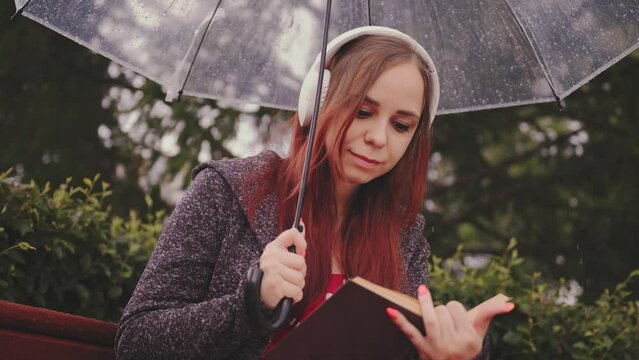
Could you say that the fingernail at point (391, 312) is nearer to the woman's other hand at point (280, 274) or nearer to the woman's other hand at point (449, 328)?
the woman's other hand at point (449, 328)

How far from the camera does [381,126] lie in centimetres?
219

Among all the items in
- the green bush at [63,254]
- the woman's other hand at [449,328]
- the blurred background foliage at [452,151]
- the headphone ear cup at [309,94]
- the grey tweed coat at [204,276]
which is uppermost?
the headphone ear cup at [309,94]

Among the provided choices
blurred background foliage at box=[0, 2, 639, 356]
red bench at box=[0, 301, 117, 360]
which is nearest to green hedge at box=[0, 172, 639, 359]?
red bench at box=[0, 301, 117, 360]

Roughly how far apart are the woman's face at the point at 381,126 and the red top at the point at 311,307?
27 centimetres

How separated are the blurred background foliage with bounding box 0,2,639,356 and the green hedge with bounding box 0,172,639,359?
210 cm

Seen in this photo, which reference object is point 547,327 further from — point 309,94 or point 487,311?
point 487,311

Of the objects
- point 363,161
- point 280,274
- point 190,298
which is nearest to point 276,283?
point 280,274

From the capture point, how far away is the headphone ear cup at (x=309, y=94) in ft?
7.19

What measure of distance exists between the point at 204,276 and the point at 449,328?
67 cm

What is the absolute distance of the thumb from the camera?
171cm

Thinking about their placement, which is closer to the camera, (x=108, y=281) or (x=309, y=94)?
(x=309, y=94)

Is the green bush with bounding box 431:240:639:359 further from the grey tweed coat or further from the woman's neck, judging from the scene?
the grey tweed coat

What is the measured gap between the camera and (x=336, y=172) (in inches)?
91.4

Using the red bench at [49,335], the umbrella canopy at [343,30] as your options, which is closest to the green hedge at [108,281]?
the red bench at [49,335]
